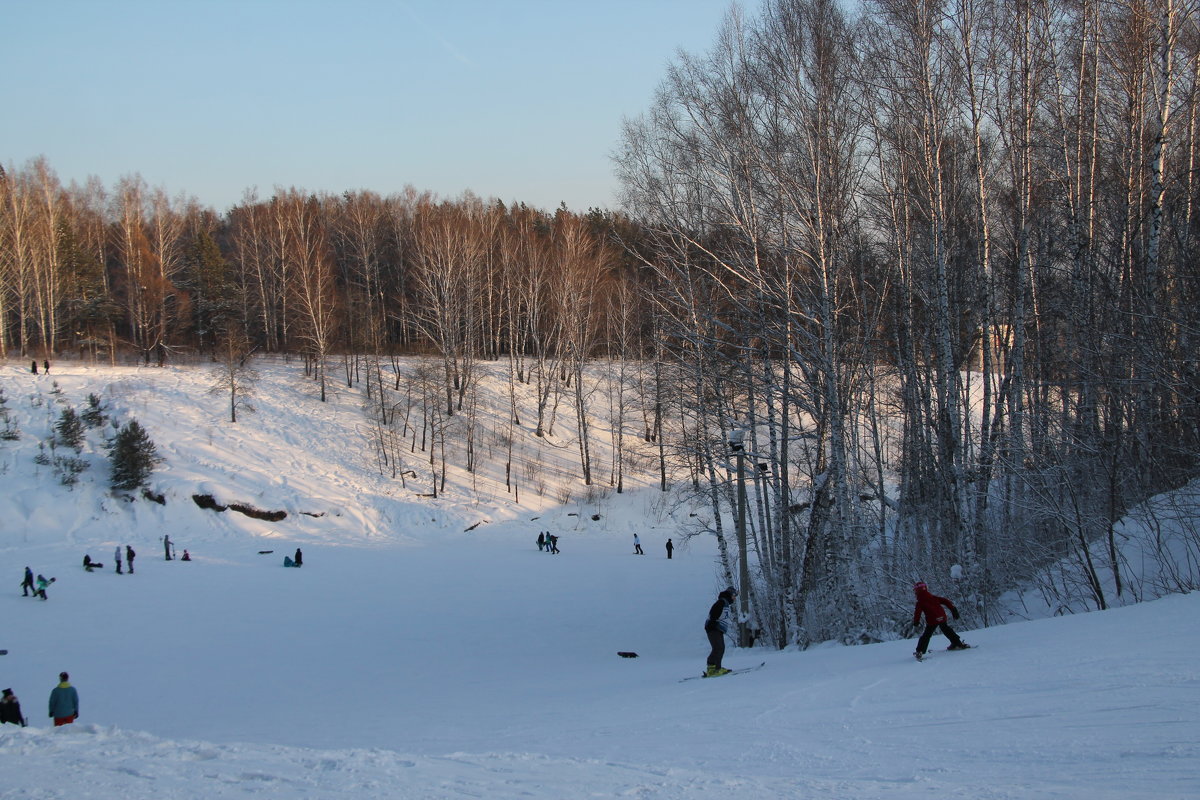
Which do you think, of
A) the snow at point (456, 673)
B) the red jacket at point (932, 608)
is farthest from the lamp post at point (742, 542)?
the red jacket at point (932, 608)

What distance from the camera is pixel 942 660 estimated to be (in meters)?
8.85

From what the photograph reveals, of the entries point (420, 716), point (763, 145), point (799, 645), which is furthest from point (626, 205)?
point (420, 716)

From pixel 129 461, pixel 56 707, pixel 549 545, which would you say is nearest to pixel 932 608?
pixel 56 707

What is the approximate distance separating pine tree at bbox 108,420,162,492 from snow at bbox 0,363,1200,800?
0.94 m

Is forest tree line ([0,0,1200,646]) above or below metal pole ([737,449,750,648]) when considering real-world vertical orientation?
above

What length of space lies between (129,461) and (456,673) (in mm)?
22967

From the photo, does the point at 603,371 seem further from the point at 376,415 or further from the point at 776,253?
the point at 776,253

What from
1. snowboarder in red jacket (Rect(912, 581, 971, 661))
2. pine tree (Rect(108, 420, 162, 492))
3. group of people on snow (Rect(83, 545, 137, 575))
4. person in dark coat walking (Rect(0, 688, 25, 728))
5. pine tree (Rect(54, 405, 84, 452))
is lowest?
group of people on snow (Rect(83, 545, 137, 575))

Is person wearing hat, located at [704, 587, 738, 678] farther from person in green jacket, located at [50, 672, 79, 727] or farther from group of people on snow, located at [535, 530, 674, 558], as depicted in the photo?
group of people on snow, located at [535, 530, 674, 558]

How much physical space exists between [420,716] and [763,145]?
11233 millimetres

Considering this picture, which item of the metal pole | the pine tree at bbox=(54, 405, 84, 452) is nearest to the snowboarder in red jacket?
the metal pole

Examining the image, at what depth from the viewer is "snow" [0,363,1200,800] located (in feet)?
18.0

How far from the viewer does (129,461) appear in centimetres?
3027

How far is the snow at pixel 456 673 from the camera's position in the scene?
548 cm
